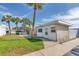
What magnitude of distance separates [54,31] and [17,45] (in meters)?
0.79

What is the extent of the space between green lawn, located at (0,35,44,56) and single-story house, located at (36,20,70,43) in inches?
7.3

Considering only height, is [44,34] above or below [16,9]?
below

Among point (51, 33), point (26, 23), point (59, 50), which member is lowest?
point (59, 50)

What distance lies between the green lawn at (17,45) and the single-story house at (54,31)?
19 centimetres

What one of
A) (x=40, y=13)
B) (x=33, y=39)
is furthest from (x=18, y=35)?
(x=40, y=13)

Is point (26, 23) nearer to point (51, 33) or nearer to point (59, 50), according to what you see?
point (51, 33)

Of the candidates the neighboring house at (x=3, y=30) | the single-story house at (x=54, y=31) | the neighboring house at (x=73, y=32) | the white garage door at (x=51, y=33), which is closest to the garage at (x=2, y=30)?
the neighboring house at (x=3, y=30)

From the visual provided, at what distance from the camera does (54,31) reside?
189 inches

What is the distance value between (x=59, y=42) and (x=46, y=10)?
2.27ft

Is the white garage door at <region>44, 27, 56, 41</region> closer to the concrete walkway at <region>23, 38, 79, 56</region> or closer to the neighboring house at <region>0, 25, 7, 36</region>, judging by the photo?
the concrete walkway at <region>23, 38, 79, 56</region>

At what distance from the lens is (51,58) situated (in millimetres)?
4660

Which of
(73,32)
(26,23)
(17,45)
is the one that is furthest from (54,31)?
(17,45)

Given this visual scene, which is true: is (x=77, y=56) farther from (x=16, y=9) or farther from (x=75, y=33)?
(x=16, y=9)

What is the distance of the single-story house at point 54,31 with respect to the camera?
15.6ft
